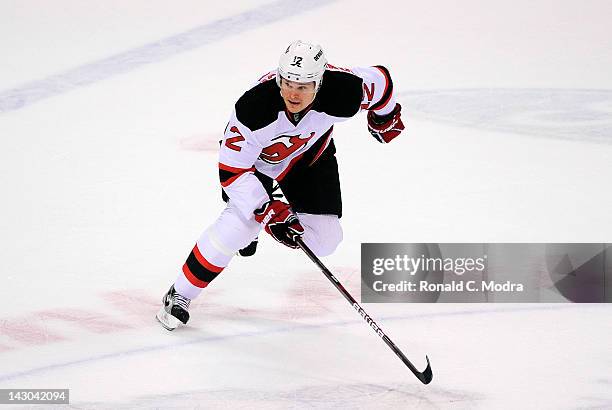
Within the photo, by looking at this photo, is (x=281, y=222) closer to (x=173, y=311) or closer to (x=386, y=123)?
(x=173, y=311)

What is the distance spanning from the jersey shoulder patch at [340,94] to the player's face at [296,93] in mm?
131


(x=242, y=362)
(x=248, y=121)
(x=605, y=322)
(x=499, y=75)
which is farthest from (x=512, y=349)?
(x=499, y=75)

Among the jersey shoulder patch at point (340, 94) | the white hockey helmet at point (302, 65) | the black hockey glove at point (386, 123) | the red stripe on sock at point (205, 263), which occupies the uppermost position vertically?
the white hockey helmet at point (302, 65)

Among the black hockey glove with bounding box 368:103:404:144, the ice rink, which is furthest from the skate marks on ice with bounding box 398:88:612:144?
the black hockey glove with bounding box 368:103:404:144

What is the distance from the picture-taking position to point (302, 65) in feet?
9.92

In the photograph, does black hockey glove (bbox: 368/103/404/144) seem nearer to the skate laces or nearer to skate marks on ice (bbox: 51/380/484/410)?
the skate laces

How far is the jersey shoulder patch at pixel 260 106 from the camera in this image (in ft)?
10.2

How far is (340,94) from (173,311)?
2.85 feet

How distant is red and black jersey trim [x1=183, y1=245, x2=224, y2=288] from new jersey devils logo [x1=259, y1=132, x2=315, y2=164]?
0.37 m

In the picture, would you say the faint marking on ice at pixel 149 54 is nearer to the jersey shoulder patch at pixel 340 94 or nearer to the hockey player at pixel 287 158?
the hockey player at pixel 287 158

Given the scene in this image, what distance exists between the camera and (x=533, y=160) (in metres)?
4.46

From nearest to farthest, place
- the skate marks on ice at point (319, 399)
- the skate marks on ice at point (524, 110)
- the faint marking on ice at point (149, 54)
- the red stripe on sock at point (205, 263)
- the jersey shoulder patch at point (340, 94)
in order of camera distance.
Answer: the skate marks on ice at point (319, 399)
the jersey shoulder patch at point (340, 94)
the red stripe on sock at point (205, 263)
the skate marks on ice at point (524, 110)
the faint marking on ice at point (149, 54)

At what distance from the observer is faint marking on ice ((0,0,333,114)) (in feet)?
16.5

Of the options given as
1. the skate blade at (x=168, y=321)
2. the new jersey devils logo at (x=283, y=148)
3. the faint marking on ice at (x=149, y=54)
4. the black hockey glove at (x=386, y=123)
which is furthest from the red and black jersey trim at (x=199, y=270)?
the faint marking on ice at (x=149, y=54)
